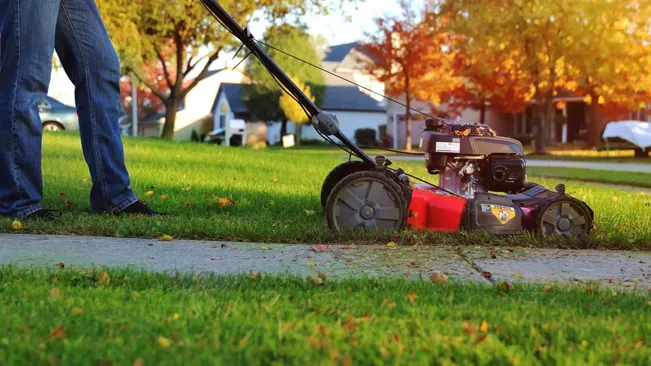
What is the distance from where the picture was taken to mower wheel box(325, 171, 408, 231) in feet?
14.6

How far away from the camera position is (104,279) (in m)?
3.03

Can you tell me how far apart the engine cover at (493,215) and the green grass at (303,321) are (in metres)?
1.37

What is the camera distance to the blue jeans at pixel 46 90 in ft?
15.0

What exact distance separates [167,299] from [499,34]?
67.0 ft

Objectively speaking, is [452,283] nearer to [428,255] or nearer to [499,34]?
[428,255]

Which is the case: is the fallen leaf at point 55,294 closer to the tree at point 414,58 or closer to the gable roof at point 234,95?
the tree at point 414,58

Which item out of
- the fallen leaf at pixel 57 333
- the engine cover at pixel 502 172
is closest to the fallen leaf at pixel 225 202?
the engine cover at pixel 502 172

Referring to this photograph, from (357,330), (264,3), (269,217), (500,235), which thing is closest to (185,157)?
(269,217)

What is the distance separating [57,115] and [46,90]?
21.8 metres

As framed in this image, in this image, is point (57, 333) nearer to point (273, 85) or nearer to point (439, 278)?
point (439, 278)

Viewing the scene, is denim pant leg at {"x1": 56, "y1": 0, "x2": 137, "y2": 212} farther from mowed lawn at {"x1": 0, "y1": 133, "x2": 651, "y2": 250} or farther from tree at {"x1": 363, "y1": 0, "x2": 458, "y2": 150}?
tree at {"x1": 363, "y1": 0, "x2": 458, "y2": 150}

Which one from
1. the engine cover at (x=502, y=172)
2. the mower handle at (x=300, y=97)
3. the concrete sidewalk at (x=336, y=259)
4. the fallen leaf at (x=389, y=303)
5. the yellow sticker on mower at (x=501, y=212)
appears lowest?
the concrete sidewalk at (x=336, y=259)

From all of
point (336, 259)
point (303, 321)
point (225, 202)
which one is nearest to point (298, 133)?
point (225, 202)

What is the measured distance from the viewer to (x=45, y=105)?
25.0 metres
